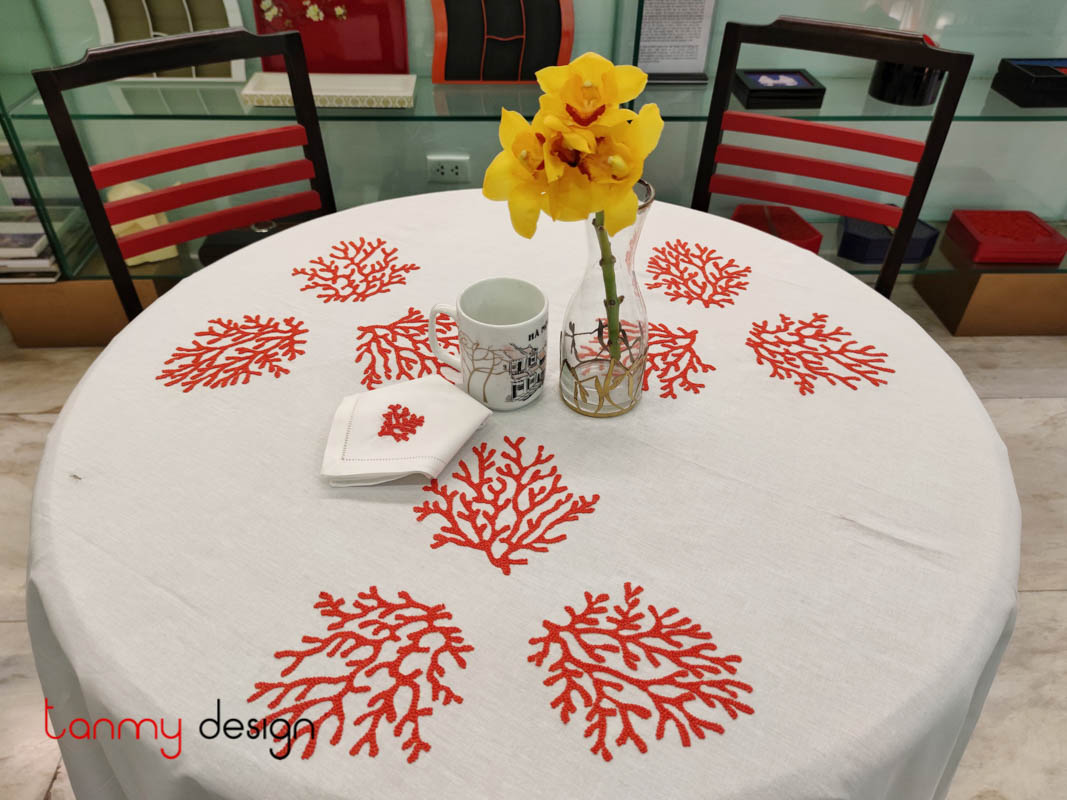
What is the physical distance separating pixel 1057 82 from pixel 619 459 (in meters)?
1.90

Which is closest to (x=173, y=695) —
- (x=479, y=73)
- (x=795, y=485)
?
(x=795, y=485)

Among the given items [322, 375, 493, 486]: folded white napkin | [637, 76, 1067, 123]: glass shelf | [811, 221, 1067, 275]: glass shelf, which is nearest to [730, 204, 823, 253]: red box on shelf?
[811, 221, 1067, 275]: glass shelf

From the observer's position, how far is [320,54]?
77.8 inches

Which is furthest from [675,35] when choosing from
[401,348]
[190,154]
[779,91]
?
[401,348]

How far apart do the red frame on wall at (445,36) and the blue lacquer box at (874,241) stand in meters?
1.03

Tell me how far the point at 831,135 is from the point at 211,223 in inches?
49.6

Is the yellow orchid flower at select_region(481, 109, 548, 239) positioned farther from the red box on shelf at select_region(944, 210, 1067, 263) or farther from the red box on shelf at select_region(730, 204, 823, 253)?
the red box on shelf at select_region(944, 210, 1067, 263)

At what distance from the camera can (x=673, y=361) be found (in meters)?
1.02

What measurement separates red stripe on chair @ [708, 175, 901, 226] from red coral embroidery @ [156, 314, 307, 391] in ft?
3.42

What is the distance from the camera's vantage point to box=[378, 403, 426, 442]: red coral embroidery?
0.86 metres

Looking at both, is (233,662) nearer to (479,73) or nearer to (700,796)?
(700,796)

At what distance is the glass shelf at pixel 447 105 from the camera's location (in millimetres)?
1868

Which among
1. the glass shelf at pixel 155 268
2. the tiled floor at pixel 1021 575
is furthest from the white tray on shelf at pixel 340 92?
the tiled floor at pixel 1021 575

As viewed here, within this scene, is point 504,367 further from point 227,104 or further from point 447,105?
point 227,104
